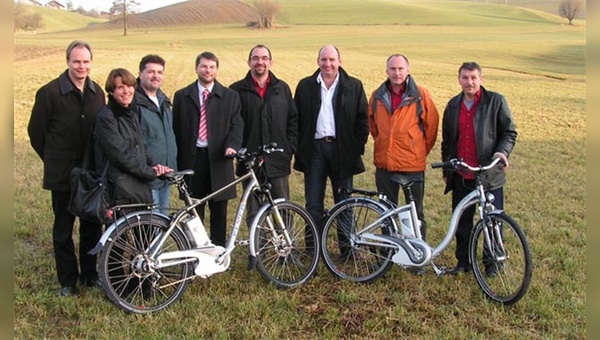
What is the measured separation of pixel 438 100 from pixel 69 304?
719 inches

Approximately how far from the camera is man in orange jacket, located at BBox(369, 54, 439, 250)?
5207 millimetres

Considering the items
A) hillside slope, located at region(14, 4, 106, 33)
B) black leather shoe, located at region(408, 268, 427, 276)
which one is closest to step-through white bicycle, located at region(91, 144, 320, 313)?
black leather shoe, located at region(408, 268, 427, 276)

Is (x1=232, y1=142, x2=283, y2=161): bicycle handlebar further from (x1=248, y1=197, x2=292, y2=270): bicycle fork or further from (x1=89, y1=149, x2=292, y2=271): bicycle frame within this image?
(x1=248, y1=197, x2=292, y2=270): bicycle fork

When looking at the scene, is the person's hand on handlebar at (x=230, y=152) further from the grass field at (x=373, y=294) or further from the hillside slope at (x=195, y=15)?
the hillside slope at (x=195, y=15)

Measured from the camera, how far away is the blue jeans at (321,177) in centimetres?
562

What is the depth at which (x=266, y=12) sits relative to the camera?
81.1m

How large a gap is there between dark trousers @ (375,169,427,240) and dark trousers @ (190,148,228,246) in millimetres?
1643

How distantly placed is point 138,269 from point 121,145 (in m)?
1.03

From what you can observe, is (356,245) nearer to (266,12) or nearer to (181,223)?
(181,223)

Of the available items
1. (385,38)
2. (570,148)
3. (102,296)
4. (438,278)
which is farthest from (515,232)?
(385,38)

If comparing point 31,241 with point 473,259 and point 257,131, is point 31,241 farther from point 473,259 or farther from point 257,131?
point 473,259

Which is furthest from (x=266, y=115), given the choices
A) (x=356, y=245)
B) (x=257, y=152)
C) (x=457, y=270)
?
(x=457, y=270)

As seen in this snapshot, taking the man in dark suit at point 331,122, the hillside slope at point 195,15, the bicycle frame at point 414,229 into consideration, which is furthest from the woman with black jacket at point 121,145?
the hillside slope at point 195,15

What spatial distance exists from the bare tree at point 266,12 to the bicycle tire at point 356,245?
7587 centimetres
